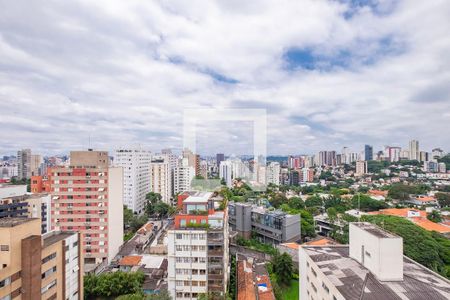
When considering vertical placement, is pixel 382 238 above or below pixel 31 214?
above

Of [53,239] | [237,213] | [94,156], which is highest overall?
[94,156]

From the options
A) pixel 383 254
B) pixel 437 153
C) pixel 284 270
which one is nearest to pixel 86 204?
pixel 284 270

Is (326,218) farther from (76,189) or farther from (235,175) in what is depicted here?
(76,189)

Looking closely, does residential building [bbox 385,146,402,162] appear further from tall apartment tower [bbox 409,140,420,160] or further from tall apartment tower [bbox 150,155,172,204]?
tall apartment tower [bbox 150,155,172,204]

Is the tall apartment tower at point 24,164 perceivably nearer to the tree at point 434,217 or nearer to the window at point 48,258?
the window at point 48,258

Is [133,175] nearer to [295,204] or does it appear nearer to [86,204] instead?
[86,204]

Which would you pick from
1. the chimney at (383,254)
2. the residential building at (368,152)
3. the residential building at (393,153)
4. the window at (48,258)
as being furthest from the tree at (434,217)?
Answer: the residential building at (368,152)

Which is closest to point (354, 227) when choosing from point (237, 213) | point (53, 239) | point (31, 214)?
point (53, 239)

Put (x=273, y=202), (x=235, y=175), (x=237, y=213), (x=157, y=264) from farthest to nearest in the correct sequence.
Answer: (x=273, y=202) → (x=235, y=175) → (x=237, y=213) → (x=157, y=264)
